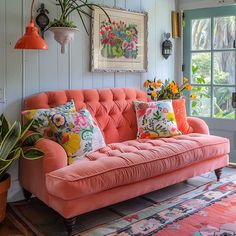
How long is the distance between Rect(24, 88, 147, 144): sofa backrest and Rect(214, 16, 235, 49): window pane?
1.29 meters

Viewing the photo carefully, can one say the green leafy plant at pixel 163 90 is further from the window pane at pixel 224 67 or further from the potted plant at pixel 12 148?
the potted plant at pixel 12 148

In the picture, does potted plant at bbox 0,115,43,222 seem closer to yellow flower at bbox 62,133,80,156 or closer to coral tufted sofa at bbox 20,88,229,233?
coral tufted sofa at bbox 20,88,229,233

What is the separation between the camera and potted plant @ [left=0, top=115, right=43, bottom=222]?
233cm

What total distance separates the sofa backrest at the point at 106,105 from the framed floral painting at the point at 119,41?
0.30 meters

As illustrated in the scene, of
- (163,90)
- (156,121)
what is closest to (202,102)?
(163,90)

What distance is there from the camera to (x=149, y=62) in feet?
13.0

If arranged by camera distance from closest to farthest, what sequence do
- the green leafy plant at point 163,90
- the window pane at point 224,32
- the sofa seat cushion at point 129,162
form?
the sofa seat cushion at point 129,162 → the green leafy plant at point 163,90 → the window pane at point 224,32

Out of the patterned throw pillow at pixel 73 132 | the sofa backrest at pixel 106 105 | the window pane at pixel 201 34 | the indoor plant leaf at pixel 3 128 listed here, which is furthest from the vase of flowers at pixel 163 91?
the indoor plant leaf at pixel 3 128

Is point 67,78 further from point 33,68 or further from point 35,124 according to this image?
point 35,124

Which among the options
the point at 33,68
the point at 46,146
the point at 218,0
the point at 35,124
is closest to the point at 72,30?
the point at 33,68

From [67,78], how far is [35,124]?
0.72 metres

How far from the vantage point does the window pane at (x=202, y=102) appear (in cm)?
417

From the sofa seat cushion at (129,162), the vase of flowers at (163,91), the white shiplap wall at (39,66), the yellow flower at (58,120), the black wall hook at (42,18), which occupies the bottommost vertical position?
the sofa seat cushion at (129,162)

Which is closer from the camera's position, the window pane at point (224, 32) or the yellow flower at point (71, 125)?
the yellow flower at point (71, 125)
